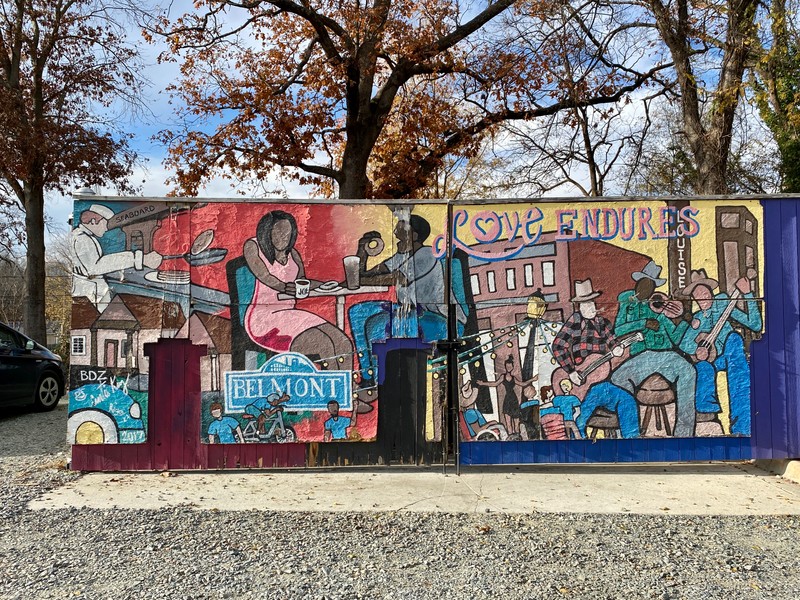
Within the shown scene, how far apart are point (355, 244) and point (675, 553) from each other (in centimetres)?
387

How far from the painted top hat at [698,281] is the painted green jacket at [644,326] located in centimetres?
34

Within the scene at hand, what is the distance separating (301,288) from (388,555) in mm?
2881

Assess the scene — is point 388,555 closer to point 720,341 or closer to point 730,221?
point 720,341

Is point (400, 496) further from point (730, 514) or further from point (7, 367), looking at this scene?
point (7, 367)

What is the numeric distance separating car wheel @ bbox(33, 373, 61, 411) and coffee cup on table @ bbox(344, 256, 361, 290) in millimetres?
6474

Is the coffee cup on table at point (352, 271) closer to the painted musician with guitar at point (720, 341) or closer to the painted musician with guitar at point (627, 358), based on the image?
the painted musician with guitar at point (627, 358)

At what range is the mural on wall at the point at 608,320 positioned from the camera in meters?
6.18

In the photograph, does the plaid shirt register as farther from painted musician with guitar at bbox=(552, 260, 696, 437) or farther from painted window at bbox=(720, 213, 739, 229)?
painted window at bbox=(720, 213, 739, 229)

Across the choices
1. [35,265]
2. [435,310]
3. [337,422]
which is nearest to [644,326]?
[435,310]

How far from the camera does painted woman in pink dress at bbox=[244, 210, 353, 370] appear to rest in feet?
20.2

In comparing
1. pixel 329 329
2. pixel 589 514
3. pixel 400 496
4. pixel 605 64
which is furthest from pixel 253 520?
pixel 605 64

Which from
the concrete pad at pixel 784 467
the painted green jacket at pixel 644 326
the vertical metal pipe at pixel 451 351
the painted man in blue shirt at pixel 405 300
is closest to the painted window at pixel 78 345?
the painted man in blue shirt at pixel 405 300

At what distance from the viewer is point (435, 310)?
621 cm

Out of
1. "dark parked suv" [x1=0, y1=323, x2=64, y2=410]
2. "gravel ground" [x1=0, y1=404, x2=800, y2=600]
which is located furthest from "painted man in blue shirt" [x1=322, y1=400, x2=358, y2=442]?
"dark parked suv" [x1=0, y1=323, x2=64, y2=410]
